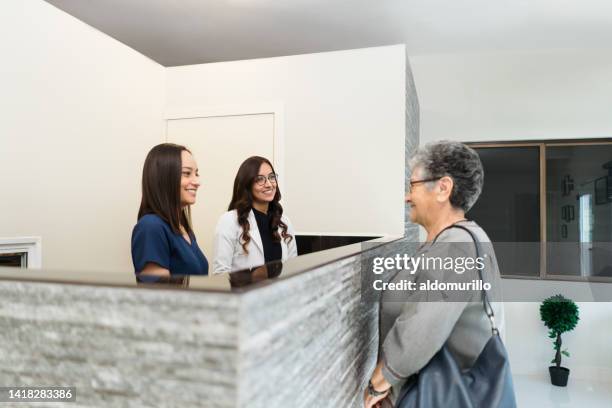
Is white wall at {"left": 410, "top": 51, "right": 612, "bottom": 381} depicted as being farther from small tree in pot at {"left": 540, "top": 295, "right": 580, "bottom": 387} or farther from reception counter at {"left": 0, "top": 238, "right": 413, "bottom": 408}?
reception counter at {"left": 0, "top": 238, "right": 413, "bottom": 408}

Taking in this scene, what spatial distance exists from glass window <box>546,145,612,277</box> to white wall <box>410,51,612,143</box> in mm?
247

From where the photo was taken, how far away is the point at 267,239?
2221mm

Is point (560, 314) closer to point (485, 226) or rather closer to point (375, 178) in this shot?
point (485, 226)

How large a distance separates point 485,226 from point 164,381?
4.51 metres

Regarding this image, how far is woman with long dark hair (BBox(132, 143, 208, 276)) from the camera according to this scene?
139 cm

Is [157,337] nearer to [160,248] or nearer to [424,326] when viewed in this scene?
[424,326]

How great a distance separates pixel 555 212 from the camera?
4.38m

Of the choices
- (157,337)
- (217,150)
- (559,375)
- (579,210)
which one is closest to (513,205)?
(579,210)

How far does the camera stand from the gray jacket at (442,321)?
3.12 feet

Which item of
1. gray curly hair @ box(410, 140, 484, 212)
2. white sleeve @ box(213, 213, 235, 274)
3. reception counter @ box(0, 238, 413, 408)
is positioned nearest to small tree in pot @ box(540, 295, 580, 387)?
white sleeve @ box(213, 213, 235, 274)

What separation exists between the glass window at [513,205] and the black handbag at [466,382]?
3.75m

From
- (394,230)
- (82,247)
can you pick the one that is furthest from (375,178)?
(82,247)

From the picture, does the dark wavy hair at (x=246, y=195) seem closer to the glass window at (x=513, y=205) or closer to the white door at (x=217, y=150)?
the white door at (x=217, y=150)

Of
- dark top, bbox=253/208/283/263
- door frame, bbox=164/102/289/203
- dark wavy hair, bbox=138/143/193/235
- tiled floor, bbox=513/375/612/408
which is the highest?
door frame, bbox=164/102/289/203
